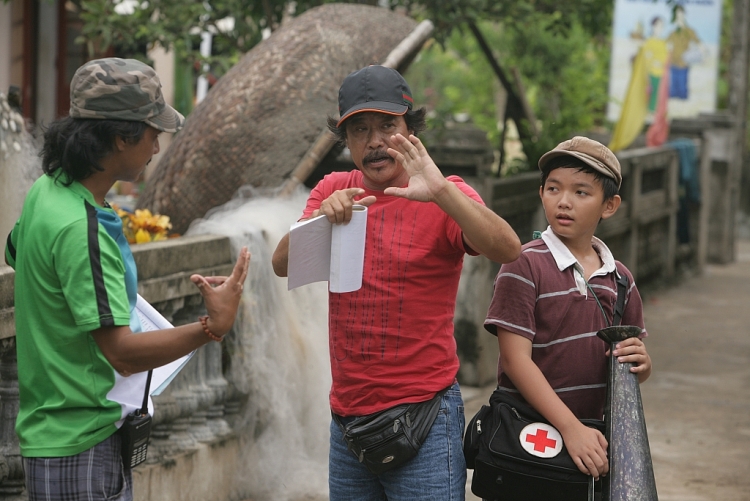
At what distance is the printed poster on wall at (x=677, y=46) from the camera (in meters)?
13.7

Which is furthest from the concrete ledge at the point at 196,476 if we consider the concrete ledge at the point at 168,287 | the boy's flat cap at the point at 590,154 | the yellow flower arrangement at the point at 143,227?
the boy's flat cap at the point at 590,154

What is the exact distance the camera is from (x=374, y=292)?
268 centimetres

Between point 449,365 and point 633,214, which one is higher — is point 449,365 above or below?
above

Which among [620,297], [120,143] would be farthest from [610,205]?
[120,143]

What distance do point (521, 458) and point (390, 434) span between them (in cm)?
36

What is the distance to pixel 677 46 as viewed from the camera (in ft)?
45.5

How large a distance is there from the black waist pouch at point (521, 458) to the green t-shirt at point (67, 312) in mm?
997

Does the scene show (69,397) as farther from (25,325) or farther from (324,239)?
(324,239)

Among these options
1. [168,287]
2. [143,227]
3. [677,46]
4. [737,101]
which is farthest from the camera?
[737,101]

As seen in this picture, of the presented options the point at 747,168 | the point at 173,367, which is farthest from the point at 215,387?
the point at 747,168

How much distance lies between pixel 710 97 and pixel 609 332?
1244 cm

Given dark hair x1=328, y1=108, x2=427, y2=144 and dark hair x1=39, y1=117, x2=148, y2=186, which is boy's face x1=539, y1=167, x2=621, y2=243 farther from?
dark hair x1=39, y1=117, x2=148, y2=186

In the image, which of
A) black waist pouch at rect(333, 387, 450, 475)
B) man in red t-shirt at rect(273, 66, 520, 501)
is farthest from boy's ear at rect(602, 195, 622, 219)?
black waist pouch at rect(333, 387, 450, 475)

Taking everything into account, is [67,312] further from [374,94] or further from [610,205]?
[610,205]
